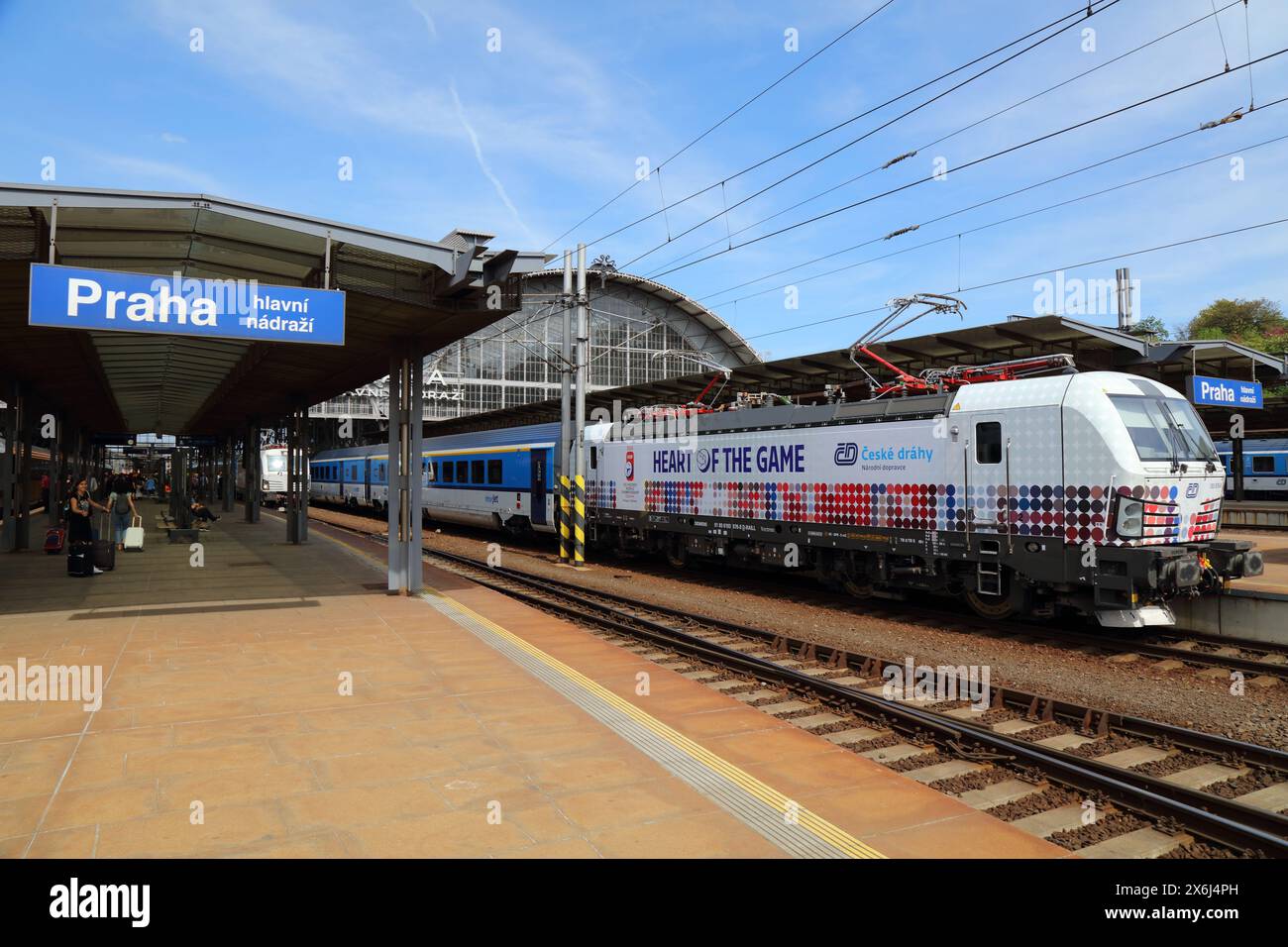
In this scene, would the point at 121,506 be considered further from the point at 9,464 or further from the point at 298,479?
the point at 298,479

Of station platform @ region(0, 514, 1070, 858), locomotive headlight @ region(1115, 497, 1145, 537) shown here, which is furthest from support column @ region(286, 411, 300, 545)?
locomotive headlight @ region(1115, 497, 1145, 537)

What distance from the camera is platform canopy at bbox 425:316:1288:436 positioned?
13.9 meters

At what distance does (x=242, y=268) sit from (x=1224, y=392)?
17.8 m

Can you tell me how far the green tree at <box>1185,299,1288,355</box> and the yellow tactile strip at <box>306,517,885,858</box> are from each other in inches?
2418

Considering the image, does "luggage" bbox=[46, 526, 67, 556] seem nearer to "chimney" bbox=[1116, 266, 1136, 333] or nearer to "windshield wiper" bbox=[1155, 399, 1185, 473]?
"windshield wiper" bbox=[1155, 399, 1185, 473]

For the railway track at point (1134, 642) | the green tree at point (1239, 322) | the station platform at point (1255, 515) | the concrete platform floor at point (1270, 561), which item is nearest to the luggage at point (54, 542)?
the railway track at point (1134, 642)

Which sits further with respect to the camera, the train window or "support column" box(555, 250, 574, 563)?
"support column" box(555, 250, 574, 563)

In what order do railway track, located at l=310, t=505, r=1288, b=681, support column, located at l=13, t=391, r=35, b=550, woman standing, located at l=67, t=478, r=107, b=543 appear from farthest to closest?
support column, located at l=13, t=391, r=35, b=550, woman standing, located at l=67, t=478, r=107, b=543, railway track, located at l=310, t=505, r=1288, b=681

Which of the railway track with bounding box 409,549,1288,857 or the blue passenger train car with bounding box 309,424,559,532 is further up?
the blue passenger train car with bounding box 309,424,559,532

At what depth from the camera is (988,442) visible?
10.4 metres

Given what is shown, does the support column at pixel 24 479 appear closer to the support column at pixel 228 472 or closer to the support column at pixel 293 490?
the support column at pixel 293 490

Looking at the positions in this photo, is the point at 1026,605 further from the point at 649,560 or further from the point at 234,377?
the point at 234,377
